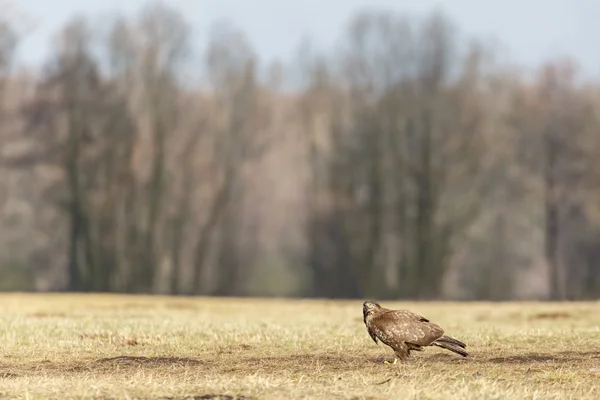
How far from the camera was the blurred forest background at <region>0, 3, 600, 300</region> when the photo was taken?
53750mm

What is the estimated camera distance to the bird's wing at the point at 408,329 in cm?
1534

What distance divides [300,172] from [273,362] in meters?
41.1

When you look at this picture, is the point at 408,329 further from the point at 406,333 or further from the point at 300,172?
the point at 300,172

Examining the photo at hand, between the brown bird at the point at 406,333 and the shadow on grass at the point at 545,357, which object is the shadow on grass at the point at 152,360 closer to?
the brown bird at the point at 406,333

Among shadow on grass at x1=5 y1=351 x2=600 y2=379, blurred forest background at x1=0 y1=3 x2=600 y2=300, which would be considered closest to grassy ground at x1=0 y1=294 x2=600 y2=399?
shadow on grass at x1=5 y1=351 x2=600 y2=379

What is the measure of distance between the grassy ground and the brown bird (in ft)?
1.06

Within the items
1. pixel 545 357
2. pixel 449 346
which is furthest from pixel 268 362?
pixel 545 357

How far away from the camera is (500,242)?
55969 mm

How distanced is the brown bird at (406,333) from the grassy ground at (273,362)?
32 cm

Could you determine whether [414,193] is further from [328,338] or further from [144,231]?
[328,338]

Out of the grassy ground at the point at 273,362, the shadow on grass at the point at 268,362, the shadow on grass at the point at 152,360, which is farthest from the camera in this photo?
the shadow on grass at the point at 152,360

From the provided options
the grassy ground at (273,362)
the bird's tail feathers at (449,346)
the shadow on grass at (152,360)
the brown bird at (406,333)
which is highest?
the brown bird at (406,333)

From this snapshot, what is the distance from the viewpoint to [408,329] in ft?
50.4

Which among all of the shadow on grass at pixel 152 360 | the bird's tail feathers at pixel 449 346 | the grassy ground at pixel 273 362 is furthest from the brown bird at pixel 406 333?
the shadow on grass at pixel 152 360
